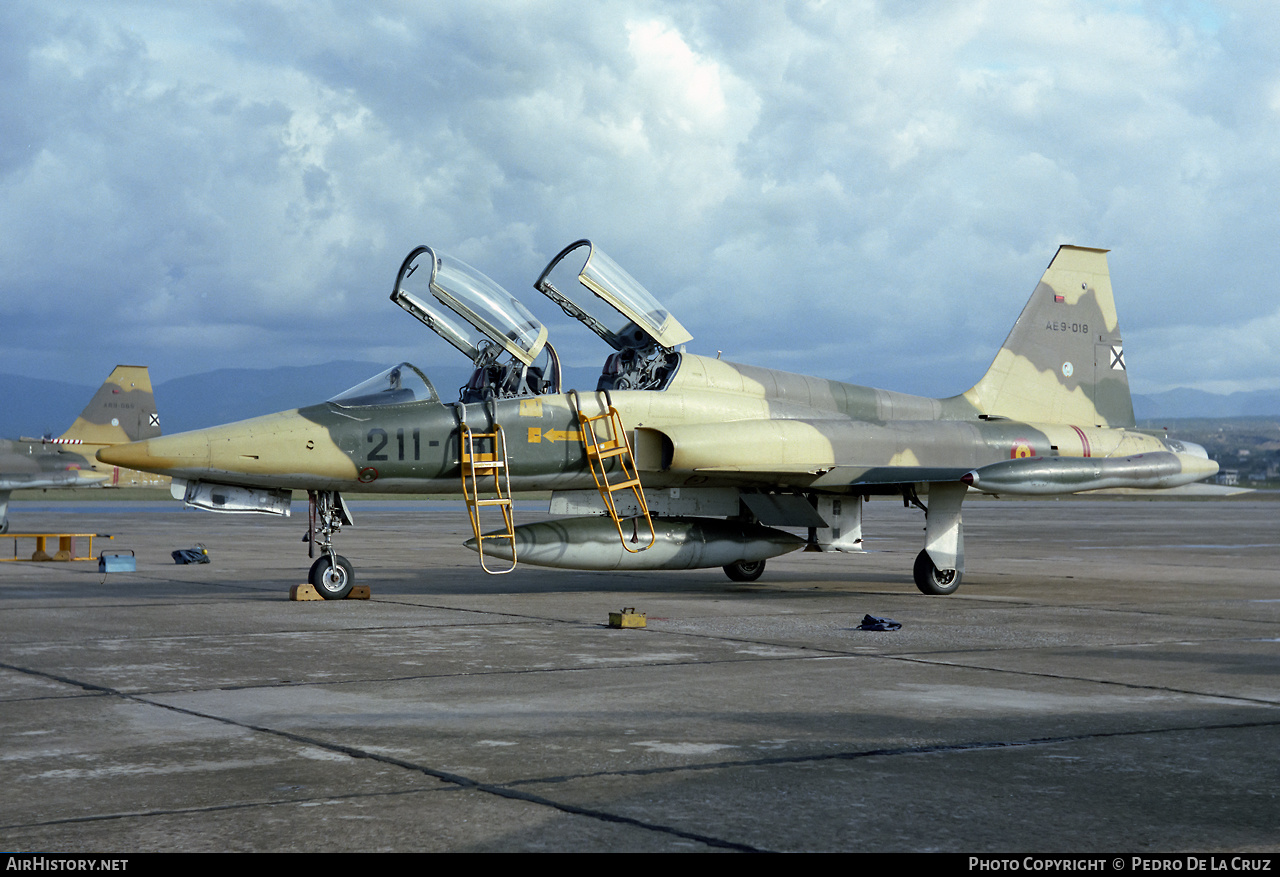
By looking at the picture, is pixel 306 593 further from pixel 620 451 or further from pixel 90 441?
pixel 90 441

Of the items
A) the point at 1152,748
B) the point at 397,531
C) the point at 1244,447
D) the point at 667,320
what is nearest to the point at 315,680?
the point at 1152,748

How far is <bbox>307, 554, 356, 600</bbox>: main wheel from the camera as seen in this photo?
12461mm

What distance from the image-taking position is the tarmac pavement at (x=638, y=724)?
4098 mm

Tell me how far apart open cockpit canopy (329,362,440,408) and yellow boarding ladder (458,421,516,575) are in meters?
0.56

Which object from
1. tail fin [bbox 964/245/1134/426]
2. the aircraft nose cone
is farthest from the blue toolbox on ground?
tail fin [bbox 964/245/1134/426]

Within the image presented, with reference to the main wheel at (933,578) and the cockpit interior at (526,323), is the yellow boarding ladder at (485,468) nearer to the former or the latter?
the cockpit interior at (526,323)

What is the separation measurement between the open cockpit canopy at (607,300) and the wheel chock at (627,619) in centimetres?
421

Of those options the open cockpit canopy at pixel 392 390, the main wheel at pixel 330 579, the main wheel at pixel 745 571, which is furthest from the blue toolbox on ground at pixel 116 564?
the main wheel at pixel 745 571

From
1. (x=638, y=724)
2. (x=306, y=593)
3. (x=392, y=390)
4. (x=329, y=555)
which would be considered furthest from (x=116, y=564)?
(x=638, y=724)

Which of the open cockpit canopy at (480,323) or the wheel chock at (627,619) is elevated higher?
the open cockpit canopy at (480,323)

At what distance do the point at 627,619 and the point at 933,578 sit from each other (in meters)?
4.86

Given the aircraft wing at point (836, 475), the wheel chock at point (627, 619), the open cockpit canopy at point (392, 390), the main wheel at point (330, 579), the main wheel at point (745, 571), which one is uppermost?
the open cockpit canopy at point (392, 390)
